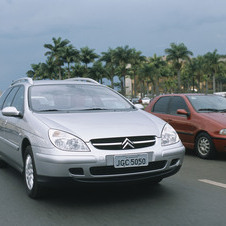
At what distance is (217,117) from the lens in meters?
8.12

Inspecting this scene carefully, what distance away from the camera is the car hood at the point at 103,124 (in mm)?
4223

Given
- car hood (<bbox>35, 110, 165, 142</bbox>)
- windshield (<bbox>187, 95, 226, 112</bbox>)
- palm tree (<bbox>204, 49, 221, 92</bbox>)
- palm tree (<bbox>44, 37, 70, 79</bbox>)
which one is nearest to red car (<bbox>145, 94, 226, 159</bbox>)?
windshield (<bbox>187, 95, 226, 112</bbox>)

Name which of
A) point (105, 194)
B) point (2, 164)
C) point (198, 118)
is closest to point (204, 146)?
point (198, 118)

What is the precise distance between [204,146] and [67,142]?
15.1 feet

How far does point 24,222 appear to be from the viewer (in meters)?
3.82

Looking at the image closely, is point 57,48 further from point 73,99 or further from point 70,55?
point 73,99

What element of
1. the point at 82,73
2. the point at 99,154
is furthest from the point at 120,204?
the point at 82,73

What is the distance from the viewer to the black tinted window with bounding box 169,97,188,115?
29.6ft

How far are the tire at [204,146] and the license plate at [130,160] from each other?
395 centimetres

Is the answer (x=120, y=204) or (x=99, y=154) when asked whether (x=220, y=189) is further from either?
(x=99, y=154)

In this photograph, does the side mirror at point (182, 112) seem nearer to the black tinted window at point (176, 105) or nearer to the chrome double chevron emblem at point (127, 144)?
the black tinted window at point (176, 105)

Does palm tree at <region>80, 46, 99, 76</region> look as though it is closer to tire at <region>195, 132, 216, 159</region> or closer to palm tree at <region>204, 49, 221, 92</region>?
palm tree at <region>204, 49, 221, 92</region>

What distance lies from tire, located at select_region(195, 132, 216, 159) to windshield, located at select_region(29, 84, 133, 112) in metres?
2.78

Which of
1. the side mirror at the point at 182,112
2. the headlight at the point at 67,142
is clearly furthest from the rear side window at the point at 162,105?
the headlight at the point at 67,142
